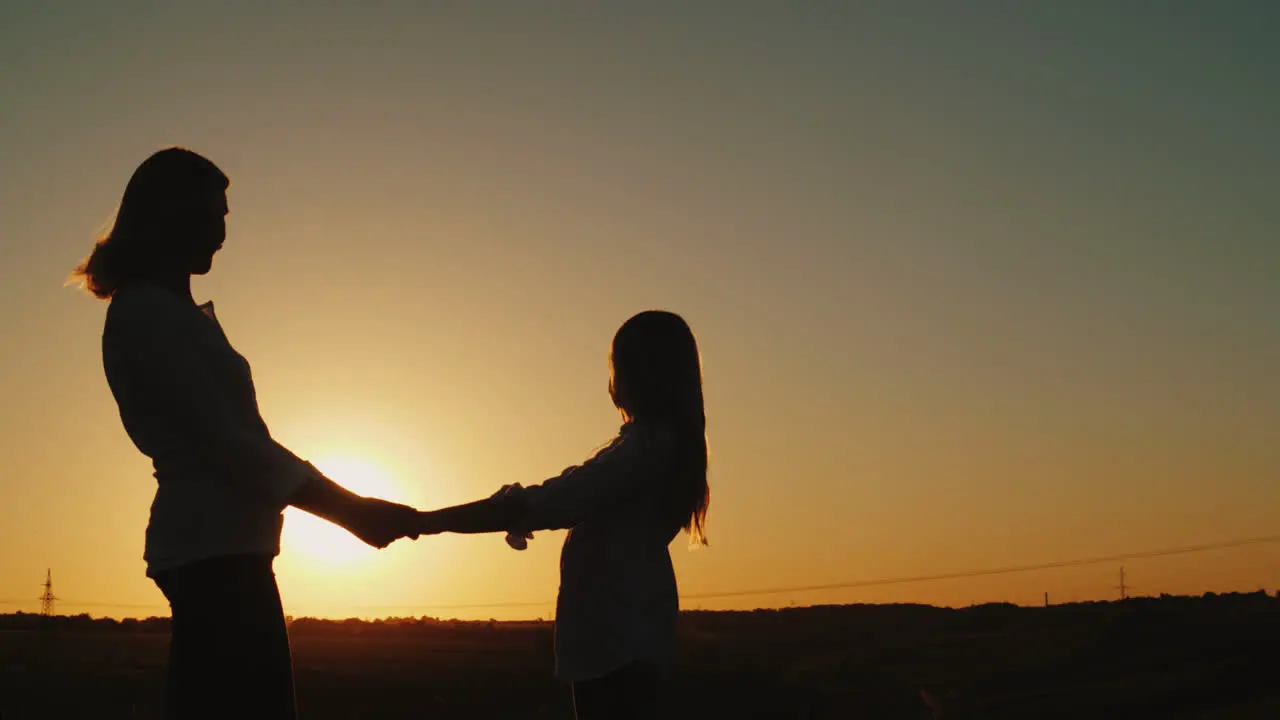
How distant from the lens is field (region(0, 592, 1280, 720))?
24625mm

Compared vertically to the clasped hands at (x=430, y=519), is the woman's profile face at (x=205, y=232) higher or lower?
higher

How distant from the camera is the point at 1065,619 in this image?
4562 cm

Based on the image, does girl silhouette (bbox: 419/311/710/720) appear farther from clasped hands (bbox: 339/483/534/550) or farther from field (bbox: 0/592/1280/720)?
field (bbox: 0/592/1280/720)

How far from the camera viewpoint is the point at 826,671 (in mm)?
32469

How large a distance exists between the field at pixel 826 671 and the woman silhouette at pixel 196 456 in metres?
20.6

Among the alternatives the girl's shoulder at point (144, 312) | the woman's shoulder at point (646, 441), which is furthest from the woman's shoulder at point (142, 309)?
the woman's shoulder at point (646, 441)

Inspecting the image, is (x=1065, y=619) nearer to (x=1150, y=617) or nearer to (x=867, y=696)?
(x=1150, y=617)

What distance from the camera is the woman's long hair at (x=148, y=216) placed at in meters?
3.92

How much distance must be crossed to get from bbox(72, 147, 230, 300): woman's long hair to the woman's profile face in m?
0.02

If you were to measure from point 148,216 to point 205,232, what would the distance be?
6.7 inches

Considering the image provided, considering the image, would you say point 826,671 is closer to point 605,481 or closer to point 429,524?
point 429,524

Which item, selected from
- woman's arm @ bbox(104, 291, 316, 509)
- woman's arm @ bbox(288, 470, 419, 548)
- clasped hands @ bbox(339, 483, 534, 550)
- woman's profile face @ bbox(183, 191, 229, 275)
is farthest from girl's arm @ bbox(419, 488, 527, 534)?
woman's profile face @ bbox(183, 191, 229, 275)

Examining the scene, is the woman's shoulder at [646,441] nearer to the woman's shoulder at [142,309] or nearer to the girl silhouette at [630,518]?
the girl silhouette at [630,518]

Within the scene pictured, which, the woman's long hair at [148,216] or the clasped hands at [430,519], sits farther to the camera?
the clasped hands at [430,519]
